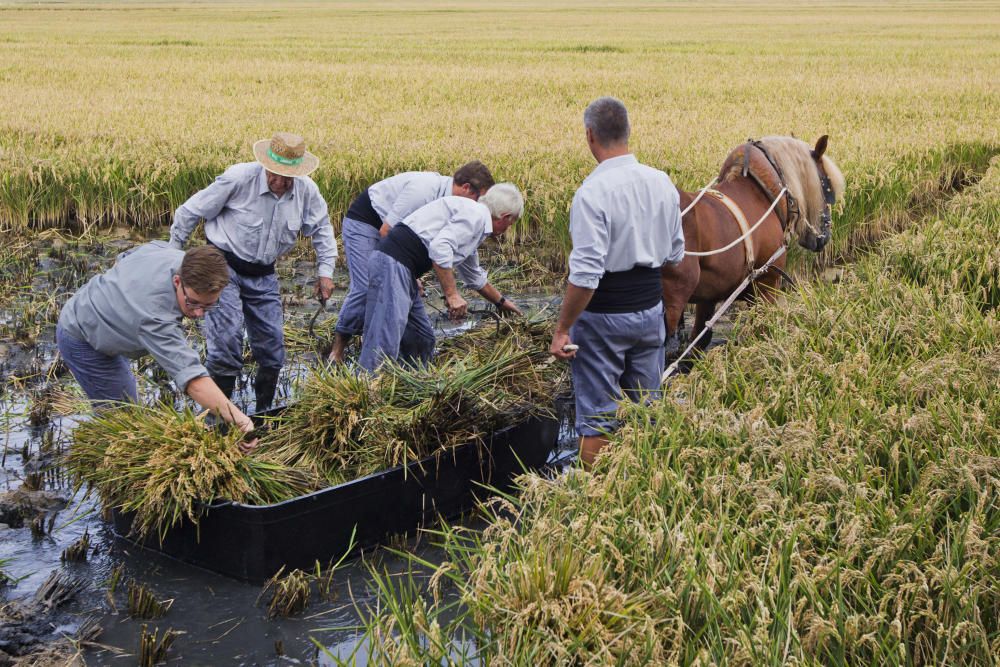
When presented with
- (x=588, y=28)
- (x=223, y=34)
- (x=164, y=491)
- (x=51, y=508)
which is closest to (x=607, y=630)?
(x=164, y=491)

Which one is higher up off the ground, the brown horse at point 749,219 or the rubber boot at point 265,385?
the brown horse at point 749,219

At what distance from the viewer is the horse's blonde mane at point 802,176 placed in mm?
6141

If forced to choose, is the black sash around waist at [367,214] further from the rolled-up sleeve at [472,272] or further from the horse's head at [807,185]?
the horse's head at [807,185]

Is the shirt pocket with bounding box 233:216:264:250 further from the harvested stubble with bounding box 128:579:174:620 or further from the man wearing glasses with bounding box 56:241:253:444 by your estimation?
the harvested stubble with bounding box 128:579:174:620

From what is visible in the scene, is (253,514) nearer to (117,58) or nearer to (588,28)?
(117,58)

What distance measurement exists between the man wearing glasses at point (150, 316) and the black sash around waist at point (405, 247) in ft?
4.23

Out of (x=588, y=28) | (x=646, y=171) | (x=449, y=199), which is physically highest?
(x=646, y=171)

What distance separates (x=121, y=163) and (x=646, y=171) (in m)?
6.85

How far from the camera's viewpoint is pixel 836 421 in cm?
386

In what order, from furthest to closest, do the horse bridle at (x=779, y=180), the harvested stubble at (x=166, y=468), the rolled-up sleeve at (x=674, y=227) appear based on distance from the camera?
1. the horse bridle at (x=779, y=180)
2. the rolled-up sleeve at (x=674, y=227)
3. the harvested stubble at (x=166, y=468)

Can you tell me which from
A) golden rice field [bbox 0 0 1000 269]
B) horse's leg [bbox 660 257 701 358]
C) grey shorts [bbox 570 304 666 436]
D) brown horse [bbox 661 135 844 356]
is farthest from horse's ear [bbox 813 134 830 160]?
golden rice field [bbox 0 0 1000 269]

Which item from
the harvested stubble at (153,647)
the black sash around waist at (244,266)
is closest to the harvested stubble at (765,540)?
the harvested stubble at (153,647)

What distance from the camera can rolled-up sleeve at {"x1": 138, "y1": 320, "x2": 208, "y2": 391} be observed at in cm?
401

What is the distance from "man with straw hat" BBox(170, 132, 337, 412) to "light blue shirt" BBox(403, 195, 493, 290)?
0.71 metres
